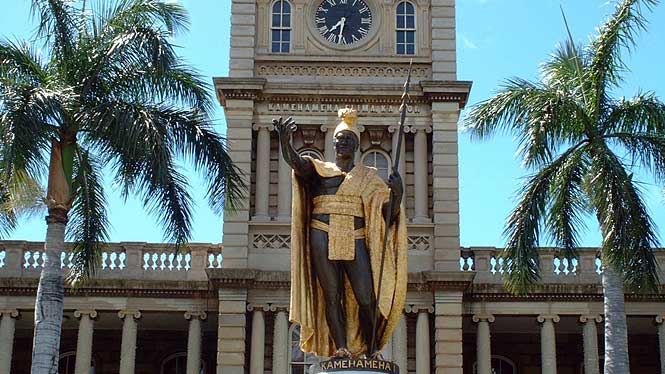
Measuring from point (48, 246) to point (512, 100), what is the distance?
8544mm

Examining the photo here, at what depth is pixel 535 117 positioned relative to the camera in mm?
20344

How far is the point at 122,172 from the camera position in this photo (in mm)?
18438

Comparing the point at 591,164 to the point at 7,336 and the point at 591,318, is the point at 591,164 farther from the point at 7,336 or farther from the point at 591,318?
the point at 7,336

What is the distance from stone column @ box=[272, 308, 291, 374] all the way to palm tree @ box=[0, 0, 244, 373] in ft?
23.2

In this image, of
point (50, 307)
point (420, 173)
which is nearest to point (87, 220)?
point (50, 307)

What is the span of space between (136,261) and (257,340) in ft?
12.3

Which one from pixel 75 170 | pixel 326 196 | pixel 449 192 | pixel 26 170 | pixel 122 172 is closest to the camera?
pixel 326 196

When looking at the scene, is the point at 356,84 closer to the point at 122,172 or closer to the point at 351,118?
the point at 122,172

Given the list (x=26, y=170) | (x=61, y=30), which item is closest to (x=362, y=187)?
(x=26, y=170)

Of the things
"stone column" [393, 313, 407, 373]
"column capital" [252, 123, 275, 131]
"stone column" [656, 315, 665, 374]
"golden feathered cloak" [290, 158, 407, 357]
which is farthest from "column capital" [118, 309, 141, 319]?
"golden feathered cloak" [290, 158, 407, 357]

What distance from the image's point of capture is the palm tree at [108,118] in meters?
17.9

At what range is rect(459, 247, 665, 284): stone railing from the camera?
2764cm

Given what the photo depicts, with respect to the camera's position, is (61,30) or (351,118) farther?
(61,30)

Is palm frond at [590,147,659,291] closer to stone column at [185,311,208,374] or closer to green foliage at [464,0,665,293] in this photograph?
green foliage at [464,0,665,293]
